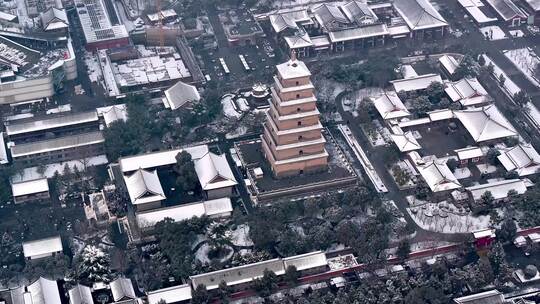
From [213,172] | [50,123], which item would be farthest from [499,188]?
[50,123]

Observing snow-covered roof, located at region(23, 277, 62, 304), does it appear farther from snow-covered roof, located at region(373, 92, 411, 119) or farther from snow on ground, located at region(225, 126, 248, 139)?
snow-covered roof, located at region(373, 92, 411, 119)

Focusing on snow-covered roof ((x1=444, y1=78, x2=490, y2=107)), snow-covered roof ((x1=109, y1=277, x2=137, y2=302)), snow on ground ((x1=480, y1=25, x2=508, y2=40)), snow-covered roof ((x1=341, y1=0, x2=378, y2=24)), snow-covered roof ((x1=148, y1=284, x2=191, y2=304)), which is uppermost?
snow-covered roof ((x1=341, y1=0, x2=378, y2=24))

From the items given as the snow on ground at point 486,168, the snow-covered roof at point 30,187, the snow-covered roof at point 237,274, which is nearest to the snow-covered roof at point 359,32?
the snow on ground at point 486,168

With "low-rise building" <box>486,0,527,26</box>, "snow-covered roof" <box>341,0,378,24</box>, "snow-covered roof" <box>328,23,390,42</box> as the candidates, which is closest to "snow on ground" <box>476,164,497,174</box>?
"snow-covered roof" <box>328,23,390,42</box>

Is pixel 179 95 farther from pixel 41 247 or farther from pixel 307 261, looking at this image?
pixel 307 261

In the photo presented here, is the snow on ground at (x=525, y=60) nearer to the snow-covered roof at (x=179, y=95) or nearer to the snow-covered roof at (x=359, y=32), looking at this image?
the snow-covered roof at (x=359, y=32)

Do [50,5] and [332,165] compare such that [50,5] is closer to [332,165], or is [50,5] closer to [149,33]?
[149,33]
